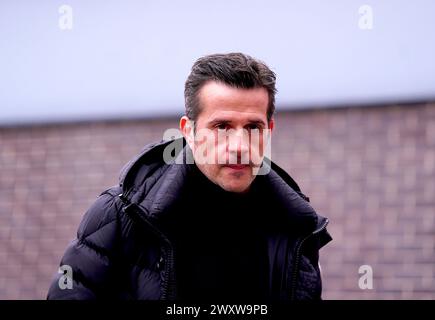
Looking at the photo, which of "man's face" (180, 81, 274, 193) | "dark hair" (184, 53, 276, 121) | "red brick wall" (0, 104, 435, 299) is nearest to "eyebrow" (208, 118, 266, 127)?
"man's face" (180, 81, 274, 193)

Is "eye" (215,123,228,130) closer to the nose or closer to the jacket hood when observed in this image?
the nose

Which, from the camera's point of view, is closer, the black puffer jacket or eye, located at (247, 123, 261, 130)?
the black puffer jacket

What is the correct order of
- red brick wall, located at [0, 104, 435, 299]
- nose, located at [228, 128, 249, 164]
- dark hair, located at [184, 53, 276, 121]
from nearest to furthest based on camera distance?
nose, located at [228, 128, 249, 164]
dark hair, located at [184, 53, 276, 121]
red brick wall, located at [0, 104, 435, 299]

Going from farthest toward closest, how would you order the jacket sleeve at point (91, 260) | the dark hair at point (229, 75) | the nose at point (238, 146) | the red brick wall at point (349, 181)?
the red brick wall at point (349, 181) < the dark hair at point (229, 75) < the nose at point (238, 146) < the jacket sleeve at point (91, 260)

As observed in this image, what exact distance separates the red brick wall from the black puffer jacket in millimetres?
2416

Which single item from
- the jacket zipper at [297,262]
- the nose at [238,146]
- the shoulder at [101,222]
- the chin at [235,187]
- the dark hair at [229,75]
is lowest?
the jacket zipper at [297,262]

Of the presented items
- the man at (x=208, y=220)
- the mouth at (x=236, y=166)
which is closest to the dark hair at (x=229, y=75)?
the man at (x=208, y=220)

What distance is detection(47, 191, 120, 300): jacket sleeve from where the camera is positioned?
6.48ft

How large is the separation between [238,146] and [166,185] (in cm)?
29

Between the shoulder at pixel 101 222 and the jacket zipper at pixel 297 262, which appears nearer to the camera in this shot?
the shoulder at pixel 101 222

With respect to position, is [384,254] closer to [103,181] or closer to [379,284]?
[379,284]

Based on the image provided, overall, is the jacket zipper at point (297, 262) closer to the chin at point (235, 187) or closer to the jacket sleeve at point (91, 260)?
the chin at point (235, 187)

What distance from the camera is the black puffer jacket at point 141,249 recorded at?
200 cm

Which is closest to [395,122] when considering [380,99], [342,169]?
[380,99]
